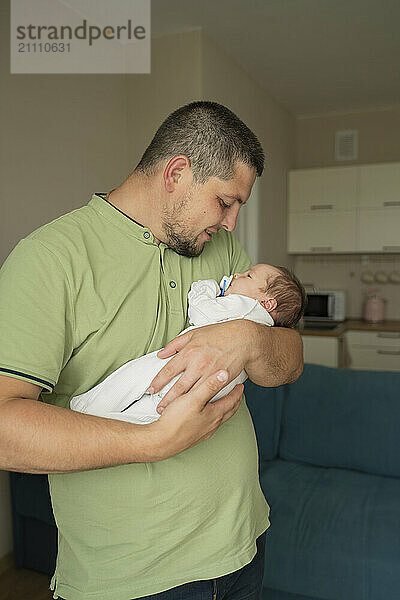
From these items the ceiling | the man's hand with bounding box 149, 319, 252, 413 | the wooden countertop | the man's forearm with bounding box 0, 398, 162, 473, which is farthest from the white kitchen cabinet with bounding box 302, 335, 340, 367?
the man's forearm with bounding box 0, 398, 162, 473

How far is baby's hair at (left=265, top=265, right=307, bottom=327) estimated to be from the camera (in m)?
1.55

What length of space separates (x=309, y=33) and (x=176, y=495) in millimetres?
3345

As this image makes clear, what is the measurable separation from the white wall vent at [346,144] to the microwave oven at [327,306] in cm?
135

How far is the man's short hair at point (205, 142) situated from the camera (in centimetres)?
121

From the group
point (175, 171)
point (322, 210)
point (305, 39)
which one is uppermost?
point (305, 39)

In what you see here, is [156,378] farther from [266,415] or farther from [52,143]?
[52,143]

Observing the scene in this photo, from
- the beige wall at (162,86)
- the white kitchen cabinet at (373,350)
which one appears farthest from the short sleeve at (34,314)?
the white kitchen cabinet at (373,350)

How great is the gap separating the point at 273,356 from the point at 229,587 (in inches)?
20.2

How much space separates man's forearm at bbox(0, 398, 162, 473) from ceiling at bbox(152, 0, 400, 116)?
2879 millimetres

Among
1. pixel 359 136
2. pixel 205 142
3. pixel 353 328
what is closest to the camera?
pixel 205 142

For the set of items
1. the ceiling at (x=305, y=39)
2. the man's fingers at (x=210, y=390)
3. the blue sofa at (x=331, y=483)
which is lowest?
the blue sofa at (x=331, y=483)

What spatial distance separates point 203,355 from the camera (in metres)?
1.07

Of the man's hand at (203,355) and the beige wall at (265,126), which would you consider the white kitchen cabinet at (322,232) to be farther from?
the man's hand at (203,355)

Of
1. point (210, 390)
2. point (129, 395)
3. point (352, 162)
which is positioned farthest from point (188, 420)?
point (352, 162)
